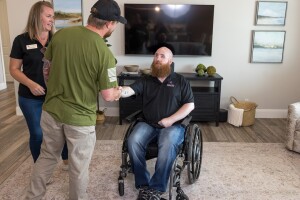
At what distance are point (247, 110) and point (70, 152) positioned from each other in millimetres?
2681

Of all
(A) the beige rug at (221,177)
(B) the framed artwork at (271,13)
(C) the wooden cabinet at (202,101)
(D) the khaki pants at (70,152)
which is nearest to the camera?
(D) the khaki pants at (70,152)

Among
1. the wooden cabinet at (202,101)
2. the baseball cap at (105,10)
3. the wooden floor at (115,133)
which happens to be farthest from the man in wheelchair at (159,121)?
the wooden cabinet at (202,101)

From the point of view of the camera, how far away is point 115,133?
11.4 ft

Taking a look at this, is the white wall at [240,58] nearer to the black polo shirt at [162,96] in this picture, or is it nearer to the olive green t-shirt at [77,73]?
the black polo shirt at [162,96]

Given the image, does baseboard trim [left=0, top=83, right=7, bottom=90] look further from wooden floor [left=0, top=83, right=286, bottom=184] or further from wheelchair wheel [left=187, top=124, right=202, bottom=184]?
wheelchair wheel [left=187, top=124, right=202, bottom=184]

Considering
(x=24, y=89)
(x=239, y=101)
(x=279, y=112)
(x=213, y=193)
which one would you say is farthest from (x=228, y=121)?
(x=24, y=89)

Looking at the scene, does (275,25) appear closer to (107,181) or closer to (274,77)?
(274,77)

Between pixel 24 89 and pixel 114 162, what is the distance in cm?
108

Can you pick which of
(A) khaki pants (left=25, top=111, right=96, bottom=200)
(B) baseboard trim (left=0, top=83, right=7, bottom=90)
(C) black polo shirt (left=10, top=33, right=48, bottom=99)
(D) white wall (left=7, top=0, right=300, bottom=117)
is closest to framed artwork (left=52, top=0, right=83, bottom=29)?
(D) white wall (left=7, top=0, right=300, bottom=117)

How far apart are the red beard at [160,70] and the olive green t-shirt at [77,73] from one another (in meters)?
0.74

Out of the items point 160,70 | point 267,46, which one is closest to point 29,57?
point 160,70

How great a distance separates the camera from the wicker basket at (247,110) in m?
3.71

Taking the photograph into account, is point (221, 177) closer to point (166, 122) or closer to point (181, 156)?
point (181, 156)

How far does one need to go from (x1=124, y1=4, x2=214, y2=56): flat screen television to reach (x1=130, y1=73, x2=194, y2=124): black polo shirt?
65.2 inches
